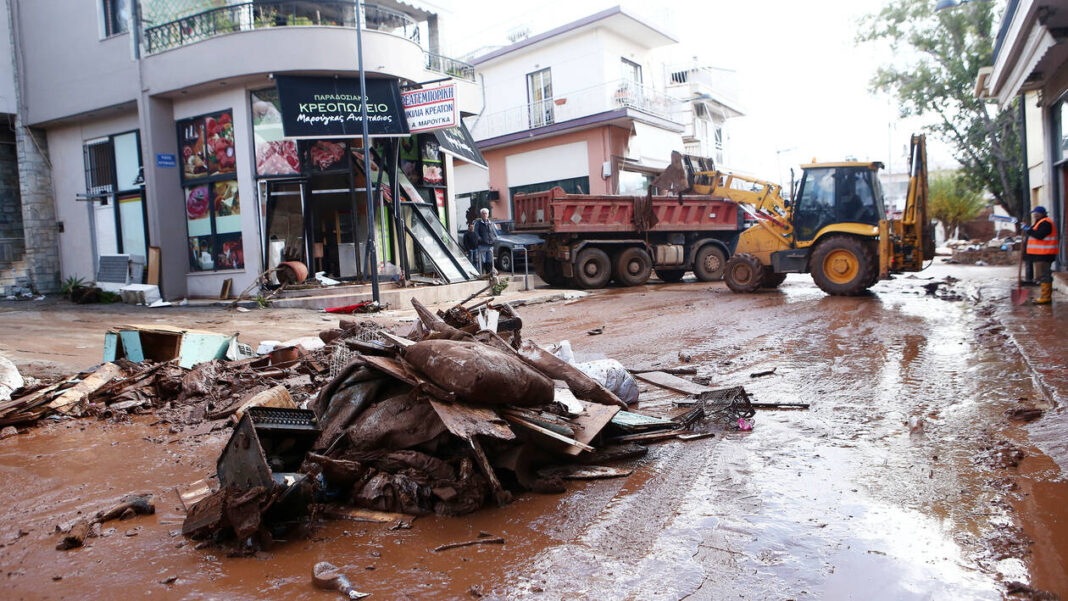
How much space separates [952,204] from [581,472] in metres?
41.5

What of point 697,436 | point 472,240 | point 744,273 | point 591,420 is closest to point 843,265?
point 744,273

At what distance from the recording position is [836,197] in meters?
12.8

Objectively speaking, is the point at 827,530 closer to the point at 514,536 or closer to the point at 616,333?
the point at 514,536

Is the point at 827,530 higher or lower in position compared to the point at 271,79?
lower

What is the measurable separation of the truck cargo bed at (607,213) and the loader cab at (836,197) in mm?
5665

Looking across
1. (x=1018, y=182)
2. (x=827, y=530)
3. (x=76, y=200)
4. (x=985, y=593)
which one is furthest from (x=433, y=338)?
(x=1018, y=182)

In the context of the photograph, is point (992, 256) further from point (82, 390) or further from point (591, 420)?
point (82, 390)

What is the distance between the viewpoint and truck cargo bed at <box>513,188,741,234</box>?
691 inches

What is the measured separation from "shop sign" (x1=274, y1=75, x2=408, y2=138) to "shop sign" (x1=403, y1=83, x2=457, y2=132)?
0.73ft

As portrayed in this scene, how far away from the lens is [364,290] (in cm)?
1488

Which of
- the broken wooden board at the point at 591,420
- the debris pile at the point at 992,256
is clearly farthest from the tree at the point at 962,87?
the broken wooden board at the point at 591,420

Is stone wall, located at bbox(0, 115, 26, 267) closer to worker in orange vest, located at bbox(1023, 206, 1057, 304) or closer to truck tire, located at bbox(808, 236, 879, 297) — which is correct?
truck tire, located at bbox(808, 236, 879, 297)

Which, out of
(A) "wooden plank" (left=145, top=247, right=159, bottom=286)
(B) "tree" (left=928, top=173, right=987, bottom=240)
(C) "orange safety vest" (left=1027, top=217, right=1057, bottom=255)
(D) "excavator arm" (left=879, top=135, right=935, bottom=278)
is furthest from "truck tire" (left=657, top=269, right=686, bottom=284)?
(B) "tree" (left=928, top=173, right=987, bottom=240)

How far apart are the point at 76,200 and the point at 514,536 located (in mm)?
19711
